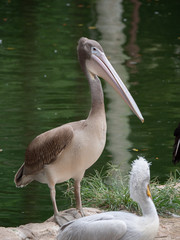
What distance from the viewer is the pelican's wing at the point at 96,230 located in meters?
4.32

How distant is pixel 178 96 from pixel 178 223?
14.4ft

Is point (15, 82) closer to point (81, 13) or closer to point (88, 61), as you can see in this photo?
point (88, 61)

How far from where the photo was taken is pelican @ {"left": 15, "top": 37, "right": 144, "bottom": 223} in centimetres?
509

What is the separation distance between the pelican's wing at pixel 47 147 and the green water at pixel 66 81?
760mm

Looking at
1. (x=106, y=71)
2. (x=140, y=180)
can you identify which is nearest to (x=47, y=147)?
(x=106, y=71)

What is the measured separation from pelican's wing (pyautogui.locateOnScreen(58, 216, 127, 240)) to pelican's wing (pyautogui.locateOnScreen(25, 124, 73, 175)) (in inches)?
29.7

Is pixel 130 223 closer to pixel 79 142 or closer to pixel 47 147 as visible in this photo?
pixel 79 142

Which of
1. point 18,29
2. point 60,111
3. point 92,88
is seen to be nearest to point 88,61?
point 92,88

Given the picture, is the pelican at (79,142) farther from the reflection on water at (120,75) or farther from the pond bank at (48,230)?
the reflection on water at (120,75)

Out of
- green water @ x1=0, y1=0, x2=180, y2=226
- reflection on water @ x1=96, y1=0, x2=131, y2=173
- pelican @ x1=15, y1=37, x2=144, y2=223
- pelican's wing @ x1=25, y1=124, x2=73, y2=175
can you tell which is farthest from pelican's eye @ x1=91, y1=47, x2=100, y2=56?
green water @ x1=0, y1=0, x2=180, y2=226

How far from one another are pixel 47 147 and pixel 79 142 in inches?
10.9

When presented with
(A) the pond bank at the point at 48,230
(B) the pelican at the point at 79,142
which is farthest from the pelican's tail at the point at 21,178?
(A) the pond bank at the point at 48,230

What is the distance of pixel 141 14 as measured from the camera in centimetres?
1639

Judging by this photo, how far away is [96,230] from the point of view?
4.41 m
